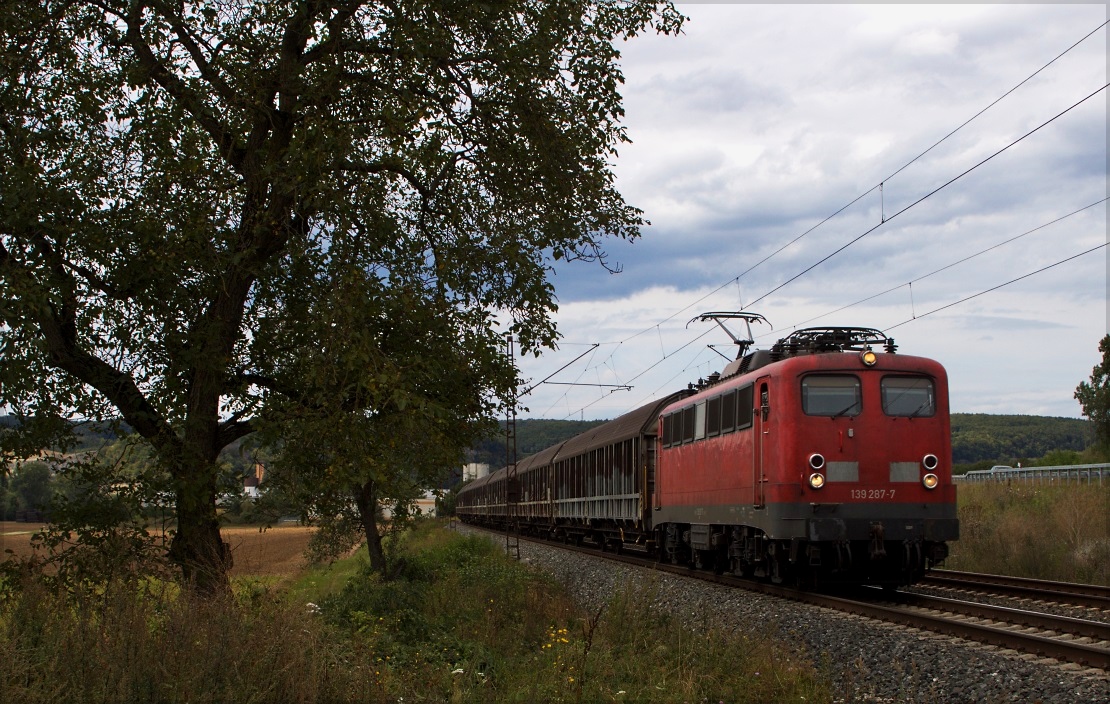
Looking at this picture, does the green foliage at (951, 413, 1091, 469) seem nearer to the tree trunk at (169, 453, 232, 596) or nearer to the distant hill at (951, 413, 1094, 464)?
the distant hill at (951, 413, 1094, 464)

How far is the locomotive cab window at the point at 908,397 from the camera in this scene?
14078mm

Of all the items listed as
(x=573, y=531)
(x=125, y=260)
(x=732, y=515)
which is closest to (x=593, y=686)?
(x=125, y=260)

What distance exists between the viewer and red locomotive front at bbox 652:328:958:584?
44.4 ft

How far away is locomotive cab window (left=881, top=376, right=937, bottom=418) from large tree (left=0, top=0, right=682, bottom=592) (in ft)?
17.5

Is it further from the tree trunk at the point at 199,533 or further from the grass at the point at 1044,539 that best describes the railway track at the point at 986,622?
the tree trunk at the point at 199,533

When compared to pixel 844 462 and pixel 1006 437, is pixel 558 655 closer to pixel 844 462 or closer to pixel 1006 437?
pixel 844 462

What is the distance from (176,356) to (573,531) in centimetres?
2386

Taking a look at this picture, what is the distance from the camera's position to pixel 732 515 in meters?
15.7

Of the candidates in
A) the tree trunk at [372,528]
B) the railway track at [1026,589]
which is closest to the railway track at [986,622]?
the railway track at [1026,589]

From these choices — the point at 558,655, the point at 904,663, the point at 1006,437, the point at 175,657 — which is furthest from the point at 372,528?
the point at 1006,437

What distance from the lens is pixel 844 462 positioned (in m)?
13.8

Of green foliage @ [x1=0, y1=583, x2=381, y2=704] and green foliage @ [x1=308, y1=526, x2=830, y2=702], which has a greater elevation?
green foliage @ [x1=0, y1=583, x2=381, y2=704]

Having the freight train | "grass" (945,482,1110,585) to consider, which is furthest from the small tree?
the freight train

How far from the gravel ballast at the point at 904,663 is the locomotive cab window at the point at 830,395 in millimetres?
2671
